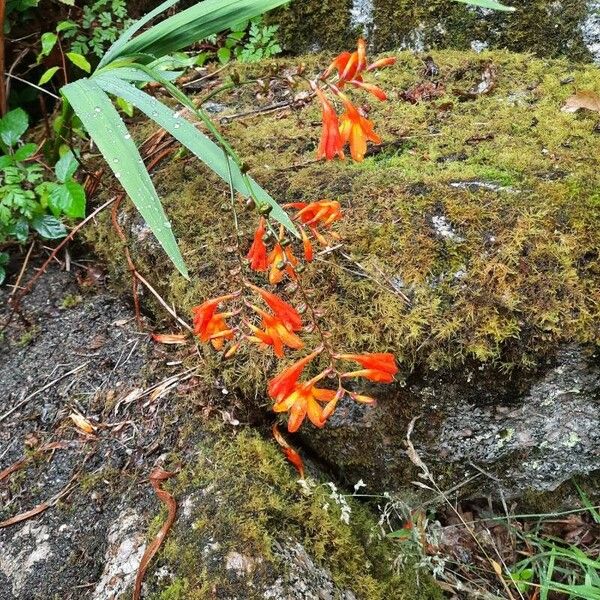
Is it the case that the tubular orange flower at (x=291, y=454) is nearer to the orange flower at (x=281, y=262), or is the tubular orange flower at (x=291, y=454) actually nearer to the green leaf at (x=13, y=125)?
the orange flower at (x=281, y=262)

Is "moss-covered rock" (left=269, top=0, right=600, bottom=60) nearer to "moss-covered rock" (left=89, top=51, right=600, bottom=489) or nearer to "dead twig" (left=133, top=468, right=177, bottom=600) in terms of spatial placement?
"moss-covered rock" (left=89, top=51, right=600, bottom=489)

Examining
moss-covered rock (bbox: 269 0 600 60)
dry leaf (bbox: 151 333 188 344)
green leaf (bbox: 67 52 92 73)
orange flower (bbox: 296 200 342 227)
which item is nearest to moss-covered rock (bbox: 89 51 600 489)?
dry leaf (bbox: 151 333 188 344)

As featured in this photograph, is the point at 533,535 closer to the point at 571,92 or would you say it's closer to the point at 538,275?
the point at 538,275

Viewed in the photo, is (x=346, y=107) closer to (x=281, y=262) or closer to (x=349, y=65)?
(x=349, y=65)

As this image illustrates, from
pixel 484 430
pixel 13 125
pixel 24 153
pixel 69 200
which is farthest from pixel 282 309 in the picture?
pixel 13 125

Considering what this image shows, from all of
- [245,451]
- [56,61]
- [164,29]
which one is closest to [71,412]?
[245,451]

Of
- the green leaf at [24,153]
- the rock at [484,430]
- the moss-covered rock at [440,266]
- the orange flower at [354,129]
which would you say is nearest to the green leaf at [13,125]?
the green leaf at [24,153]
